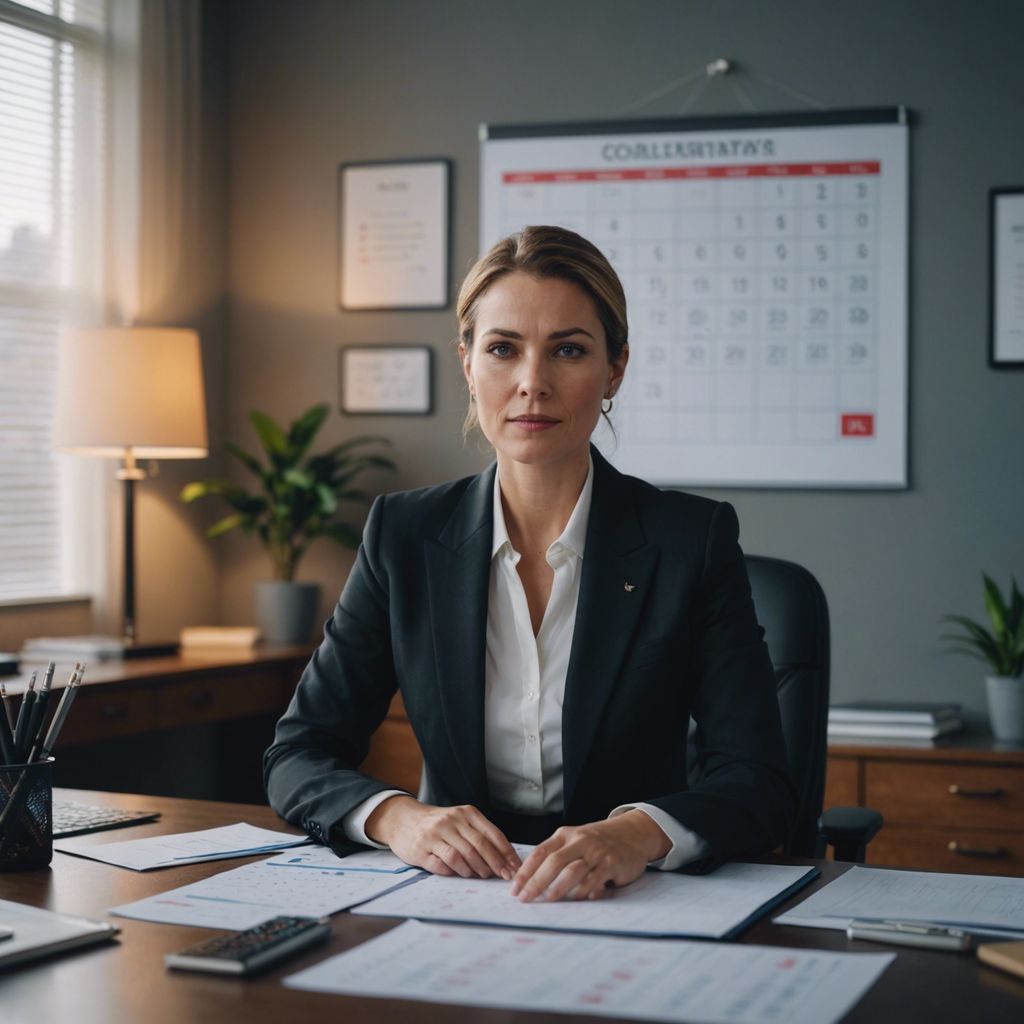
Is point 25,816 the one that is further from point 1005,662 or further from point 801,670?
point 1005,662

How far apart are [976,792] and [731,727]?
166 centimetres

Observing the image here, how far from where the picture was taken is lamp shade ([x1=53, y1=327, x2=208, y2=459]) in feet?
11.1

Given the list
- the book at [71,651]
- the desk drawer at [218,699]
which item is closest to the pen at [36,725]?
the desk drawer at [218,699]

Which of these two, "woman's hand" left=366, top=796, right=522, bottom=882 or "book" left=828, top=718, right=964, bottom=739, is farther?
"book" left=828, top=718, right=964, bottom=739

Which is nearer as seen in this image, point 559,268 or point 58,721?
point 58,721

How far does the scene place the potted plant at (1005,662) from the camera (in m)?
3.32

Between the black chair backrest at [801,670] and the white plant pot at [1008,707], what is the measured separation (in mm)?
1404

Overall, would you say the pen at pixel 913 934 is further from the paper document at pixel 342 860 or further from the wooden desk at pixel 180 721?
the wooden desk at pixel 180 721

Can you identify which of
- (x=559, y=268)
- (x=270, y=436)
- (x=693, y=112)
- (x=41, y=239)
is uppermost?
(x=693, y=112)

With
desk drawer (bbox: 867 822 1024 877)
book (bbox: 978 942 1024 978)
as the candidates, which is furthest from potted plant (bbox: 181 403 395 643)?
book (bbox: 978 942 1024 978)

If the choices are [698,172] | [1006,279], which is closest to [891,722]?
[1006,279]

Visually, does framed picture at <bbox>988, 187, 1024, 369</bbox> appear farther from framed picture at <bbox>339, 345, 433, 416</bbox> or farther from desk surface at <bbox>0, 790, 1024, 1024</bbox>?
desk surface at <bbox>0, 790, 1024, 1024</bbox>

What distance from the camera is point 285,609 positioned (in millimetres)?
3922

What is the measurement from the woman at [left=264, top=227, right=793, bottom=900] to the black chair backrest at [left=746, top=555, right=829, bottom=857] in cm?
24
